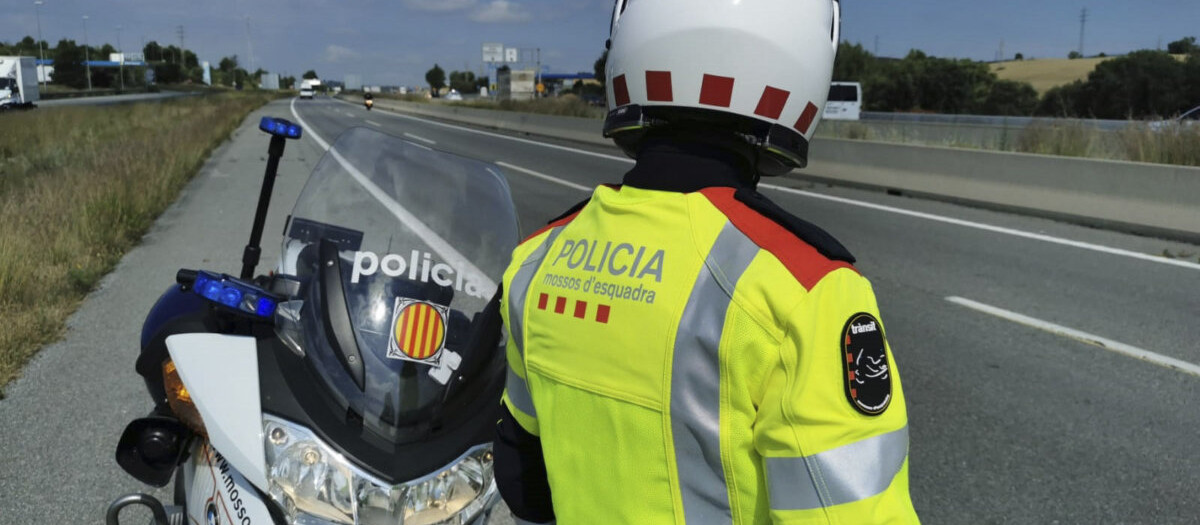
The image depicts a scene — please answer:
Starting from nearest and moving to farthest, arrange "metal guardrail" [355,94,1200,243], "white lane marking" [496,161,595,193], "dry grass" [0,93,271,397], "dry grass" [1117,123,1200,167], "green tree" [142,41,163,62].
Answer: "dry grass" [0,93,271,397], "metal guardrail" [355,94,1200,243], "dry grass" [1117,123,1200,167], "white lane marking" [496,161,595,193], "green tree" [142,41,163,62]

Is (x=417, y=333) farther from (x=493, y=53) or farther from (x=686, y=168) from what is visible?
(x=493, y=53)

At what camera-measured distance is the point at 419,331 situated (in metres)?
2.27

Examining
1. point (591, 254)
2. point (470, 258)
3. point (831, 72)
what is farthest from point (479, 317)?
point (831, 72)

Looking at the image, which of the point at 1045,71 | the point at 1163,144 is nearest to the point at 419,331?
the point at 1163,144

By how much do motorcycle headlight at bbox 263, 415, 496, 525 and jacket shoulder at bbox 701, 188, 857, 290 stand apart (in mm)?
1035

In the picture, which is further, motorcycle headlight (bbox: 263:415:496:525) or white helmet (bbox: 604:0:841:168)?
motorcycle headlight (bbox: 263:415:496:525)

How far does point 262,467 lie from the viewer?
1.97 metres

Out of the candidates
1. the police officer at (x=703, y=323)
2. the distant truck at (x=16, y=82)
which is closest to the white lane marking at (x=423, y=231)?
the police officer at (x=703, y=323)

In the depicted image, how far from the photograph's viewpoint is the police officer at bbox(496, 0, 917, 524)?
1234 mm

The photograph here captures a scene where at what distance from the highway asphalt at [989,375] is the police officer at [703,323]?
2590mm

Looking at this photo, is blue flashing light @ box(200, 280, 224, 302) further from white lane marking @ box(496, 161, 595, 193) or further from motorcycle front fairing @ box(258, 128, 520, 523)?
white lane marking @ box(496, 161, 595, 193)

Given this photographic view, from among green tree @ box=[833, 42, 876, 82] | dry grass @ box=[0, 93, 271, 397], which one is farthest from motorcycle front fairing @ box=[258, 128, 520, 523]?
green tree @ box=[833, 42, 876, 82]

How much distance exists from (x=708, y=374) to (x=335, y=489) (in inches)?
41.5

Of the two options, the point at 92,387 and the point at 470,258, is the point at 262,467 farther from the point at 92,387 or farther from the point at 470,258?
the point at 92,387
